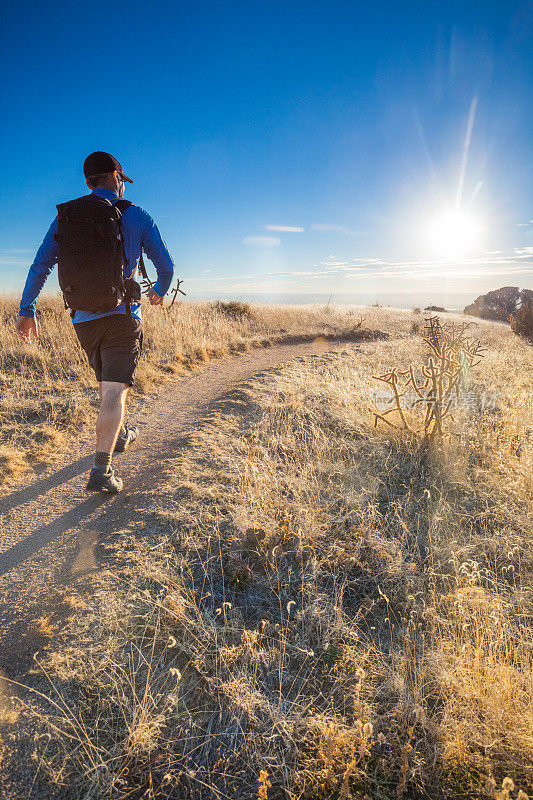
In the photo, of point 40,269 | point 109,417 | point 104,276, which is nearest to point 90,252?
point 104,276

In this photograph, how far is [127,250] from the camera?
322 centimetres

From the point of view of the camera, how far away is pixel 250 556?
8.98 feet

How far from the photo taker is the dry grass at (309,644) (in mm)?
1589

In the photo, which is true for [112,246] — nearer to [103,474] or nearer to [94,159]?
[94,159]

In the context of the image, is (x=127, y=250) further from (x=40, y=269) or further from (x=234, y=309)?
(x=234, y=309)

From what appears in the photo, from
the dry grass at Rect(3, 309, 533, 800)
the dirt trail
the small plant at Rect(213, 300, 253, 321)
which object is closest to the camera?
the dry grass at Rect(3, 309, 533, 800)

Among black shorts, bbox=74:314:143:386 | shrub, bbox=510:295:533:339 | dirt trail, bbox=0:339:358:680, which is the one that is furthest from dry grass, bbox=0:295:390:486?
shrub, bbox=510:295:533:339

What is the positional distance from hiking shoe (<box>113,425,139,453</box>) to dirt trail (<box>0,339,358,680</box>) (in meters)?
Result: 0.09

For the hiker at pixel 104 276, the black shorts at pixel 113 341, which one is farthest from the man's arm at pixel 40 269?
the black shorts at pixel 113 341

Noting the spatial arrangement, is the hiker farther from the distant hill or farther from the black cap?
the distant hill

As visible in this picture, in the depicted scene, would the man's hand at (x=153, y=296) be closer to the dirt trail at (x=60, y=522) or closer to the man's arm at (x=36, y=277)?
the man's arm at (x=36, y=277)

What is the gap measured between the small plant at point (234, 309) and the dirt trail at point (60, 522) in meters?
8.37

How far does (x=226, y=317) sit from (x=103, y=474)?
33.0 feet

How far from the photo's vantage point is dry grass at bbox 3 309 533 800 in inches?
62.6
